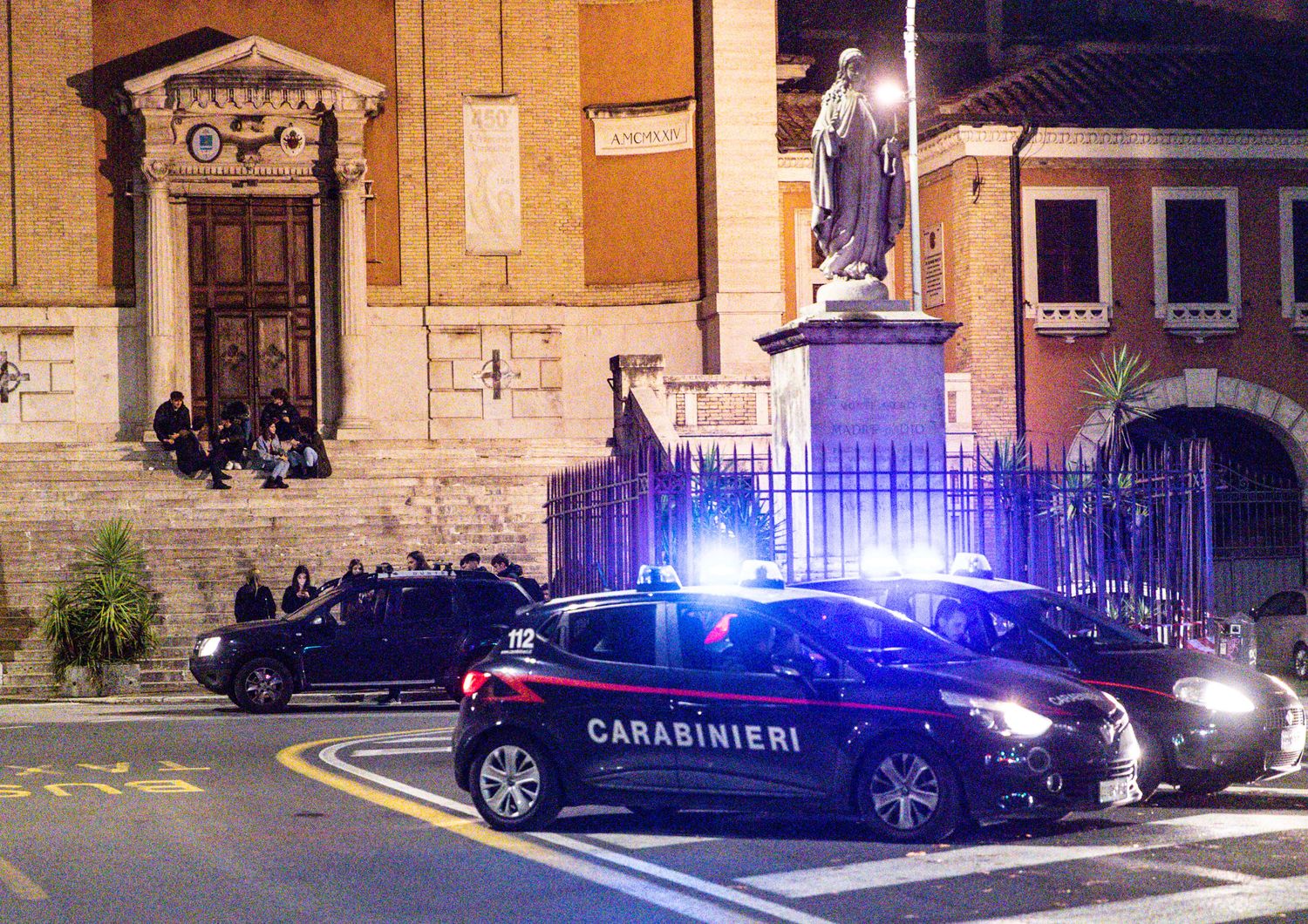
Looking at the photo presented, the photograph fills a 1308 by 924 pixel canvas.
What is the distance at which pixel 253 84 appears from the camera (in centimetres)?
3703

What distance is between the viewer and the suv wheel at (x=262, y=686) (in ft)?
75.9

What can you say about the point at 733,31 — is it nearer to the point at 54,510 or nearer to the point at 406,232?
the point at 406,232

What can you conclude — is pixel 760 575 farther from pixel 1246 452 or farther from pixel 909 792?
pixel 1246 452

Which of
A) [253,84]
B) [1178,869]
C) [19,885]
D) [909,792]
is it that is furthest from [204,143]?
[1178,869]

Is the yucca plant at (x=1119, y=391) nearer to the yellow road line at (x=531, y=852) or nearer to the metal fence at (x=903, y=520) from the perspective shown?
the metal fence at (x=903, y=520)

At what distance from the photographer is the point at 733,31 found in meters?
37.6

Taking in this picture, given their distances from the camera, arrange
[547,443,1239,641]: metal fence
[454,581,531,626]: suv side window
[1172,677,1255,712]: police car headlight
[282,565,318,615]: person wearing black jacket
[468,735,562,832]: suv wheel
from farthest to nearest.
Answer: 1. [282,565,318,615]: person wearing black jacket
2. [454,581,531,626]: suv side window
3. [547,443,1239,641]: metal fence
4. [1172,677,1255,712]: police car headlight
5. [468,735,562,832]: suv wheel

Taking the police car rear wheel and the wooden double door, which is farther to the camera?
the wooden double door

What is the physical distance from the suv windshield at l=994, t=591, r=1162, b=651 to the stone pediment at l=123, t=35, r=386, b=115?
24.8 meters

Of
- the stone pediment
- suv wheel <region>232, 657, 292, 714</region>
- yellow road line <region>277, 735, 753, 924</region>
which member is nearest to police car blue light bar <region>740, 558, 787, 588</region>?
yellow road line <region>277, 735, 753, 924</region>

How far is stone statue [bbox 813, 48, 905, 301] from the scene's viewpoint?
18.6 metres

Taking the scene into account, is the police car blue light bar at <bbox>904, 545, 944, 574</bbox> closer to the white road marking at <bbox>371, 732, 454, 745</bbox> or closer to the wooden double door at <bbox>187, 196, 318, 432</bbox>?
the white road marking at <bbox>371, 732, 454, 745</bbox>

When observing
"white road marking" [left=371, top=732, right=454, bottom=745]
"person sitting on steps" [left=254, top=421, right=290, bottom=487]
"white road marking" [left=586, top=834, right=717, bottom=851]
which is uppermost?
"person sitting on steps" [left=254, top=421, right=290, bottom=487]

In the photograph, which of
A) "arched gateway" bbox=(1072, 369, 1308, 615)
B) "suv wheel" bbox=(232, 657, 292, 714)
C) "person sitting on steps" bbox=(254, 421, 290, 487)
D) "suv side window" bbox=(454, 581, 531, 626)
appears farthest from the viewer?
"arched gateway" bbox=(1072, 369, 1308, 615)
